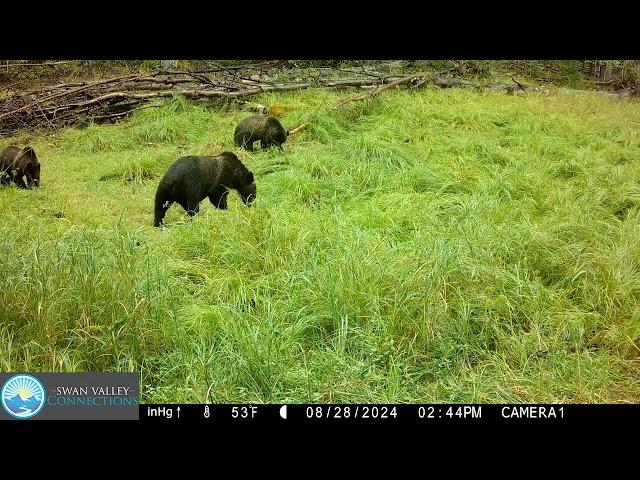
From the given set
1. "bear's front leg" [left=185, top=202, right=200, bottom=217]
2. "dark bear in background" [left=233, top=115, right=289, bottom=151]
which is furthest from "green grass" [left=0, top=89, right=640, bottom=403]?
"dark bear in background" [left=233, top=115, right=289, bottom=151]

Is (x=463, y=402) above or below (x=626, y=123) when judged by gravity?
below

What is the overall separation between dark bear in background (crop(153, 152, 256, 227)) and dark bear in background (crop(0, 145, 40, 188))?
73 cm

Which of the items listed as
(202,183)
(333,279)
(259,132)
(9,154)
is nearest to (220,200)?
(202,183)

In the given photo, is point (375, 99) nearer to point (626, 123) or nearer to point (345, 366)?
point (626, 123)

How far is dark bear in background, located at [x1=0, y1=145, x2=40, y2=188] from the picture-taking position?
279cm

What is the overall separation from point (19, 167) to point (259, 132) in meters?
2.02

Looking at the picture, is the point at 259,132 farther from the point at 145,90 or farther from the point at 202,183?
the point at 202,183

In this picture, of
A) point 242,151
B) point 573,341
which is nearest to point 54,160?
point 242,151

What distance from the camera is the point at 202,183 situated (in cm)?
339

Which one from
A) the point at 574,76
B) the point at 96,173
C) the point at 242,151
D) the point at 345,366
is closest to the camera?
the point at 345,366

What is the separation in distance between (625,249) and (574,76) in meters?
1.69

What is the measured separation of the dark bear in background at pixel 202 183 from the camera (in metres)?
3.15

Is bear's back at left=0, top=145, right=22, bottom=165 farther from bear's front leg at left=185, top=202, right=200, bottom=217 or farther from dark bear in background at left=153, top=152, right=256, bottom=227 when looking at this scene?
bear's front leg at left=185, top=202, right=200, bottom=217

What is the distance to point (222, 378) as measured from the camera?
5.81ft
